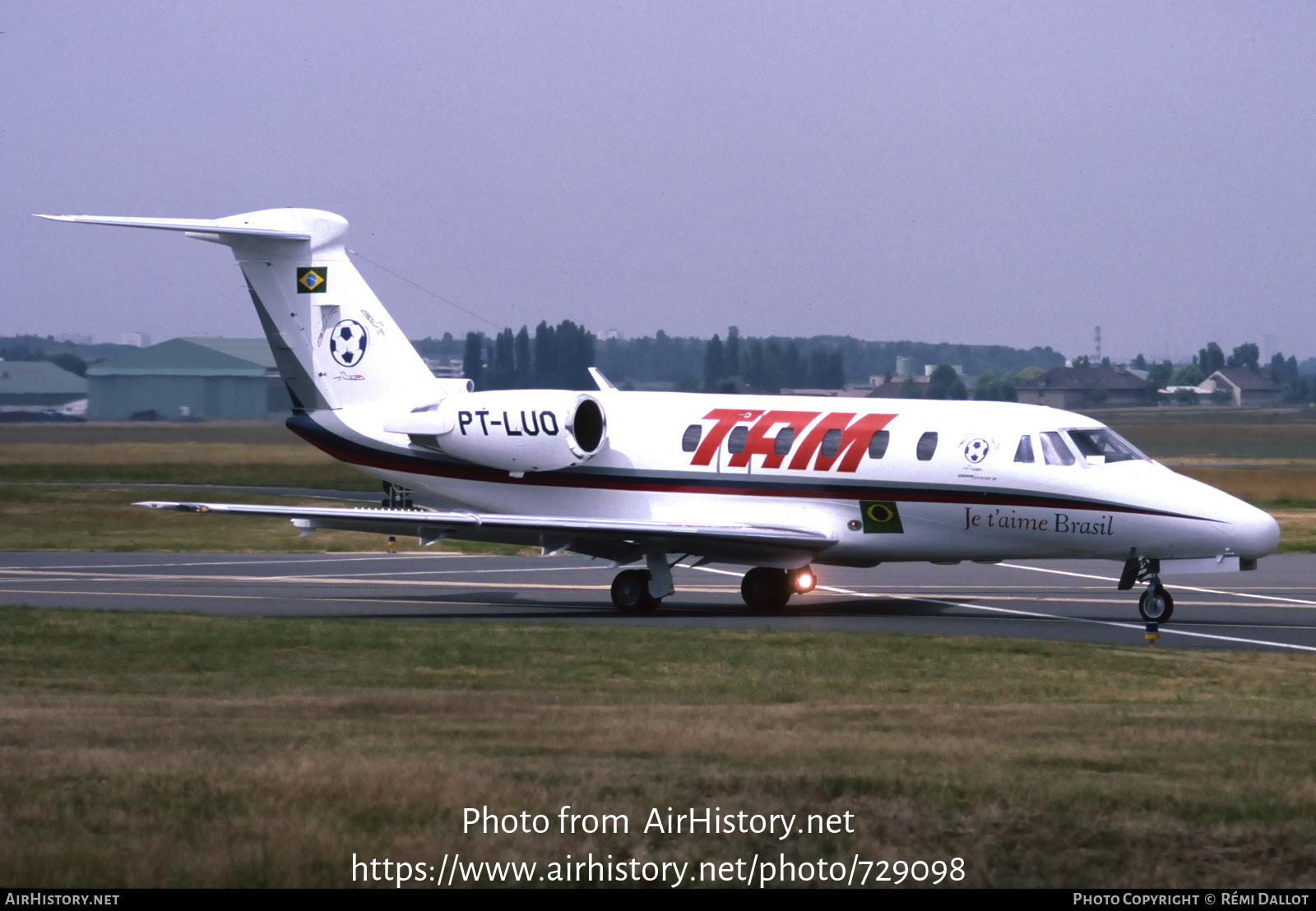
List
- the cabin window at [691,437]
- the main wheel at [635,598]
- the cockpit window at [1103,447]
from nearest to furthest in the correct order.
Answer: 1. the cockpit window at [1103,447]
2. the main wheel at [635,598]
3. the cabin window at [691,437]

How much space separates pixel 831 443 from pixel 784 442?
0.68 m

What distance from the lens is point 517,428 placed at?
23688mm

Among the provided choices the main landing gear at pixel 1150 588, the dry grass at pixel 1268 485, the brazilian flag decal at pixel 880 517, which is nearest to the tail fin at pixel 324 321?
the brazilian flag decal at pixel 880 517

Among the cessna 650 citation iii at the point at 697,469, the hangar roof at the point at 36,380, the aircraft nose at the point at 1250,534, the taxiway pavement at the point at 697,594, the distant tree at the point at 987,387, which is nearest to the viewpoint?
the aircraft nose at the point at 1250,534

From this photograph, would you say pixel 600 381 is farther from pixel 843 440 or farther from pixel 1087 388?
pixel 1087 388

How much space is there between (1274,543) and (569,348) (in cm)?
2884

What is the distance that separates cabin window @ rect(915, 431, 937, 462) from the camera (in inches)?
850

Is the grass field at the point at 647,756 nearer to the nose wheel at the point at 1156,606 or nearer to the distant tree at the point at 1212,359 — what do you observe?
the nose wheel at the point at 1156,606

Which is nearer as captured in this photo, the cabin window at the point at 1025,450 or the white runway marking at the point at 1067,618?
the white runway marking at the point at 1067,618

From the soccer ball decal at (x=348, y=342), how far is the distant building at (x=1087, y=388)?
48047 millimetres

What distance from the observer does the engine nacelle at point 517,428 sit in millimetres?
23438

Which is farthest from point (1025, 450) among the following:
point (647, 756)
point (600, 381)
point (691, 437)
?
point (647, 756)

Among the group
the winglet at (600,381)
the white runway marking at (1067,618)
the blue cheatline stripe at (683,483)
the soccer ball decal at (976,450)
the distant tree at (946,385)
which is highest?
the distant tree at (946,385)

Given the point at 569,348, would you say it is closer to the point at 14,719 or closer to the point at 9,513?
the point at 9,513
